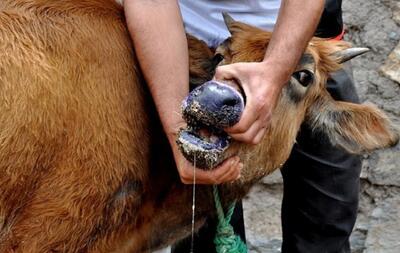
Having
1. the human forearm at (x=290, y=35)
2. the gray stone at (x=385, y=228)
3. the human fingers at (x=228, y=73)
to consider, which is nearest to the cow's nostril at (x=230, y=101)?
the human fingers at (x=228, y=73)

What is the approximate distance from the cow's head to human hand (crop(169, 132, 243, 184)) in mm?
33

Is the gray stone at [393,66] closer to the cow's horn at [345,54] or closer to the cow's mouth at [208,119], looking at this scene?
the cow's horn at [345,54]

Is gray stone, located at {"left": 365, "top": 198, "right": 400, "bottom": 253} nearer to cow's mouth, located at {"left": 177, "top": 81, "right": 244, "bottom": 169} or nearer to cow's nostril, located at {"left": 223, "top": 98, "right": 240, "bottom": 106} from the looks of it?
cow's mouth, located at {"left": 177, "top": 81, "right": 244, "bottom": 169}

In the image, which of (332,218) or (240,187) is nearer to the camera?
(240,187)

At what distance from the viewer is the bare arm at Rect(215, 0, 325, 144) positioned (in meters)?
3.36

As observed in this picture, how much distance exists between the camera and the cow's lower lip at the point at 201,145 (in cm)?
331

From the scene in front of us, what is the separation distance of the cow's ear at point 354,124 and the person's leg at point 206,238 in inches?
22.9

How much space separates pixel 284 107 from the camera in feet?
12.3

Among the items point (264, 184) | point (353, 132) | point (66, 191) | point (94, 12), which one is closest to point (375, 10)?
point (264, 184)

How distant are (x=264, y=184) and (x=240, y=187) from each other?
1.62m

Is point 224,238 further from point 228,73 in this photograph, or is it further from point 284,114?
point 228,73

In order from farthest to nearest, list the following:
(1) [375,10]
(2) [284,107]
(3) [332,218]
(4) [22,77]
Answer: (1) [375,10] → (3) [332,218] → (2) [284,107] → (4) [22,77]

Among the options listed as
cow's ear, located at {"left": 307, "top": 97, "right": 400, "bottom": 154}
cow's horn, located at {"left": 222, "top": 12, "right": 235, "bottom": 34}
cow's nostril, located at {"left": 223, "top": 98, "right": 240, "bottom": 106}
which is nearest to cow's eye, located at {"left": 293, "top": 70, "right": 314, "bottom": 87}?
cow's ear, located at {"left": 307, "top": 97, "right": 400, "bottom": 154}

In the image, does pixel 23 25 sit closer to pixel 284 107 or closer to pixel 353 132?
pixel 284 107
